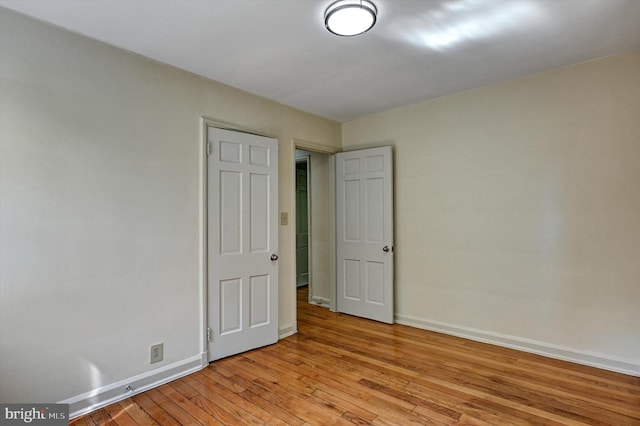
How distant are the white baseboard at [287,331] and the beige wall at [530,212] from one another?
50.5 inches

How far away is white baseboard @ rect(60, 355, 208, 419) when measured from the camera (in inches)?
84.0

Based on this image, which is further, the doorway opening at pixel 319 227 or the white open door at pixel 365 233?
the doorway opening at pixel 319 227

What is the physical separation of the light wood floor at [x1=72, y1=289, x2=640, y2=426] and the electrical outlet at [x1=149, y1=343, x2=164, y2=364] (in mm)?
213

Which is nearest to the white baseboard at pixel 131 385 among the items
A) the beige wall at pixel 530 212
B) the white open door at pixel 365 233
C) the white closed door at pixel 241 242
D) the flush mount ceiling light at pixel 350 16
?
the white closed door at pixel 241 242

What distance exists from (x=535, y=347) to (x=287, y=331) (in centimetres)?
241

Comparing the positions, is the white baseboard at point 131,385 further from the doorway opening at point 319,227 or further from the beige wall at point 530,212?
the beige wall at point 530,212

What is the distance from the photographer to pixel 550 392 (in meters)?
2.35

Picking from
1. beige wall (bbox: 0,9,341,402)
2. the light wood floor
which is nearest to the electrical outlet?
beige wall (bbox: 0,9,341,402)

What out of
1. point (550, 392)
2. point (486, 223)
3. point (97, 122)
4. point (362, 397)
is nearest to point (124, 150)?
point (97, 122)

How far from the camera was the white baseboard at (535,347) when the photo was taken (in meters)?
2.63

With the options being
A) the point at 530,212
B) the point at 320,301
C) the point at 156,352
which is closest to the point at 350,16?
the point at 530,212

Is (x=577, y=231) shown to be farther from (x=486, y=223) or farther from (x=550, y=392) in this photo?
(x=550, y=392)

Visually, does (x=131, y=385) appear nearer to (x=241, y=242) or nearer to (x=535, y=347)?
(x=241, y=242)

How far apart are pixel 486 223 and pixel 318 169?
2356mm
